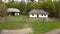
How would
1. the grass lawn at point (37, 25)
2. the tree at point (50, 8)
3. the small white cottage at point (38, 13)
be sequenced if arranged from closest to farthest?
1. the grass lawn at point (37, 25)
2. the small white cottage at point (38, 13)
3. the tree at point (50, 8)

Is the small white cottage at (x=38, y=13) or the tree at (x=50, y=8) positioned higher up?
the tree at (x=50, y=8)

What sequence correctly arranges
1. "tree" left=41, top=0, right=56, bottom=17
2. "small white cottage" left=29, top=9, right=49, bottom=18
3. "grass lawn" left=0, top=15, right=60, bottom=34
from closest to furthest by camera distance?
"grass lawn" left=0, top=15, right=60, bottom=34, "small white cottage" left=29, top=9, right=49, bottom=18, "tree" left=41, top=0, right=56, bottom=17

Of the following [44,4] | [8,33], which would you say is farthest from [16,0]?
[8,33]

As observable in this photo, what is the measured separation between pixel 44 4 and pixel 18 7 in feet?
29.3

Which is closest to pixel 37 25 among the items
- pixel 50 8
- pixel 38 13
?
pixel 38 13

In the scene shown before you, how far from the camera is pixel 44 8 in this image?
40000 mm

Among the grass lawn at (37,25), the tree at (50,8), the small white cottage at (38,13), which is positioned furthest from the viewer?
the tree at (50,8)

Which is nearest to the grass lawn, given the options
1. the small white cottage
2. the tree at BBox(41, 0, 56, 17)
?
the small white cottage

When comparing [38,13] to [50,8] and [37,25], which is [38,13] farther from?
[37,25]

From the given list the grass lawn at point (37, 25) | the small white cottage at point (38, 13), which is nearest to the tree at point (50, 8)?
the small white cottage at point (38, 13)

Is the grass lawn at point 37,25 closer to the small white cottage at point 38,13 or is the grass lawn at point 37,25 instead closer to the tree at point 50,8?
the small white cottage at point 38,13

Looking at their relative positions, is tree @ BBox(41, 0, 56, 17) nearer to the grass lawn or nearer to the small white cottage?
the small white cottage

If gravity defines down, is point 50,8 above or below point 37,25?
above

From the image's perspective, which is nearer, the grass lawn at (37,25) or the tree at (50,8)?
the grass lawn at (37,25)
